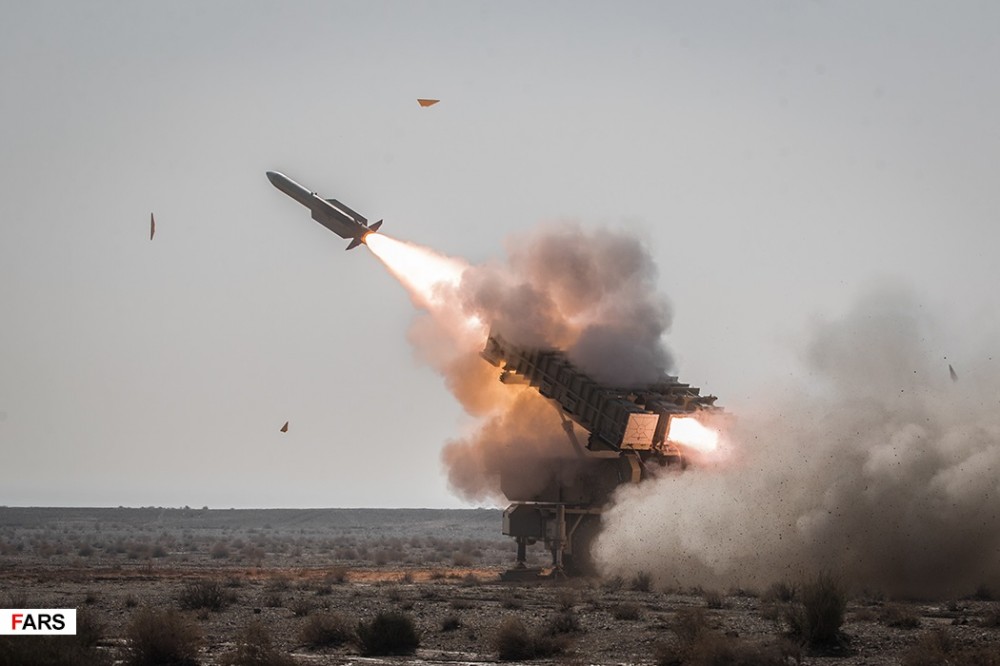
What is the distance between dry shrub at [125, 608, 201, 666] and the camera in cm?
2062

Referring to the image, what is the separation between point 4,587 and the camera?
34.8 m

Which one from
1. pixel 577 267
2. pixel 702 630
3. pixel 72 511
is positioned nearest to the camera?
pixel 702 630

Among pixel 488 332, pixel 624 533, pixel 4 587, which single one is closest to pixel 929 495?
pixel 624 533

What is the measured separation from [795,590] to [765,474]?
5302mm

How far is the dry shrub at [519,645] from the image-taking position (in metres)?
22.2

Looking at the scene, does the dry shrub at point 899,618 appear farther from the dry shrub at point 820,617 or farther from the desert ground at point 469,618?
the dry shrub at point 820,617

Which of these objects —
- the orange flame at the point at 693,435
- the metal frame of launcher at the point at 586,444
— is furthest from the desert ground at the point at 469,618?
the orange flame at the point at 693,435

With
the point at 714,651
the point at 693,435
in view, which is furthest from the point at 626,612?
the point at 693,435

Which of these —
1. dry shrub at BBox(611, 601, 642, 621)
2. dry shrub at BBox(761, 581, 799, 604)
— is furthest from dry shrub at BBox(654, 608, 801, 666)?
dry shrub at BBox(761, 581, 799, 604)

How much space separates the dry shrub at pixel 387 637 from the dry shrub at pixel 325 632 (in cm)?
57

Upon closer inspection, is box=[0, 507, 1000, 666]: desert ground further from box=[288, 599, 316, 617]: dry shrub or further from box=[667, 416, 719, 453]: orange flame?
box=[667, 416, 719, 453]: orange flame

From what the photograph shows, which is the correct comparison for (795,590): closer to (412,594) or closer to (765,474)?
(765,474)

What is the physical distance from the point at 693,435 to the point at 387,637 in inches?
653

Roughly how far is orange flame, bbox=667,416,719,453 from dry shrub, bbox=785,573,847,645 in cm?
1371
